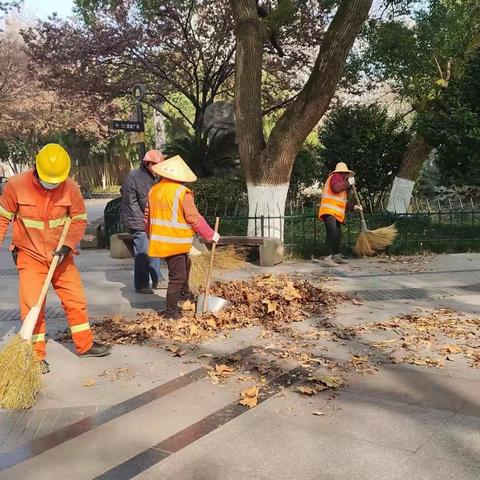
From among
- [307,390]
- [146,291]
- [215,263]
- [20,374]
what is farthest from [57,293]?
[215,263]

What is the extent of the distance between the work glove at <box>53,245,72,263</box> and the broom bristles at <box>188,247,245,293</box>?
209cm

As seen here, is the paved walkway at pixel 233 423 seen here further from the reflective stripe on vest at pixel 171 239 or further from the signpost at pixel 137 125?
the signpost at pixel 137 125

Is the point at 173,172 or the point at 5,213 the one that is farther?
the point at 173,172

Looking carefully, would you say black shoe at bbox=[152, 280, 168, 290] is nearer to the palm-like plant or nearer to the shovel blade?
the shovel blade

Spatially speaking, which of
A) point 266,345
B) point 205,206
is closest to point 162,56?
point 205,206

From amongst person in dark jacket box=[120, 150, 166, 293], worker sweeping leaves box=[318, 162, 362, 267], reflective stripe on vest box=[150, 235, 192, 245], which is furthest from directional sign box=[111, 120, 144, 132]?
reflective stripe on vest box=[150, 235, 192, 245]

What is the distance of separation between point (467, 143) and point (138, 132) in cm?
576

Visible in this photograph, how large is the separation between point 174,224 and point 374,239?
14.5 ft

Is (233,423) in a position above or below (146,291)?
below

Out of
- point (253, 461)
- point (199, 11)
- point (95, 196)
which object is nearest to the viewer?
point (253, 461)

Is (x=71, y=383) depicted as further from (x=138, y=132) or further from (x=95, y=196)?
(x=95, y=196)

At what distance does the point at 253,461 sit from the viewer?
121 inches

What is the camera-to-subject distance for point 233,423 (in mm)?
3539

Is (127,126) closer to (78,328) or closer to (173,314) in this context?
(173,314)
